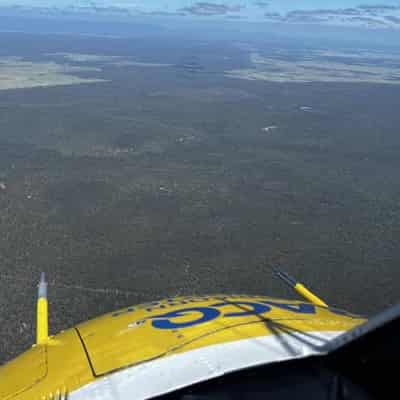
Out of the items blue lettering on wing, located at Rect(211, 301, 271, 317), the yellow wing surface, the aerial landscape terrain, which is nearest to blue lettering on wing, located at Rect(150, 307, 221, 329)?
the yellow wing surface

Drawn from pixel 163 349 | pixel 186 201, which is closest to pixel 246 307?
pixel 163 349

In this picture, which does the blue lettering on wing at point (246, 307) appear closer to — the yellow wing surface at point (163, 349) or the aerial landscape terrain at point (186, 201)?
the yellow wing surface at point (163, 349)

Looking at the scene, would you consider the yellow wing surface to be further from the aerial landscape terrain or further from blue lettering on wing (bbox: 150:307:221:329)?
the aerial landscape terrain

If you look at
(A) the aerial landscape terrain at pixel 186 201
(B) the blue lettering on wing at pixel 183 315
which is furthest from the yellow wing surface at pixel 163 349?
(A) the aerial landscape terrain at pixel 186 201

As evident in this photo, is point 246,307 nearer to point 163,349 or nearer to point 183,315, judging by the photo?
point 183,315

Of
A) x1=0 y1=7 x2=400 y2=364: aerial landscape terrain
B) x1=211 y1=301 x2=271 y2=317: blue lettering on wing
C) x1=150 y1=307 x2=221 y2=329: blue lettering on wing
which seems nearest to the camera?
x1=150 y1=307 x2=221 y2=329: blue lettering on wing
